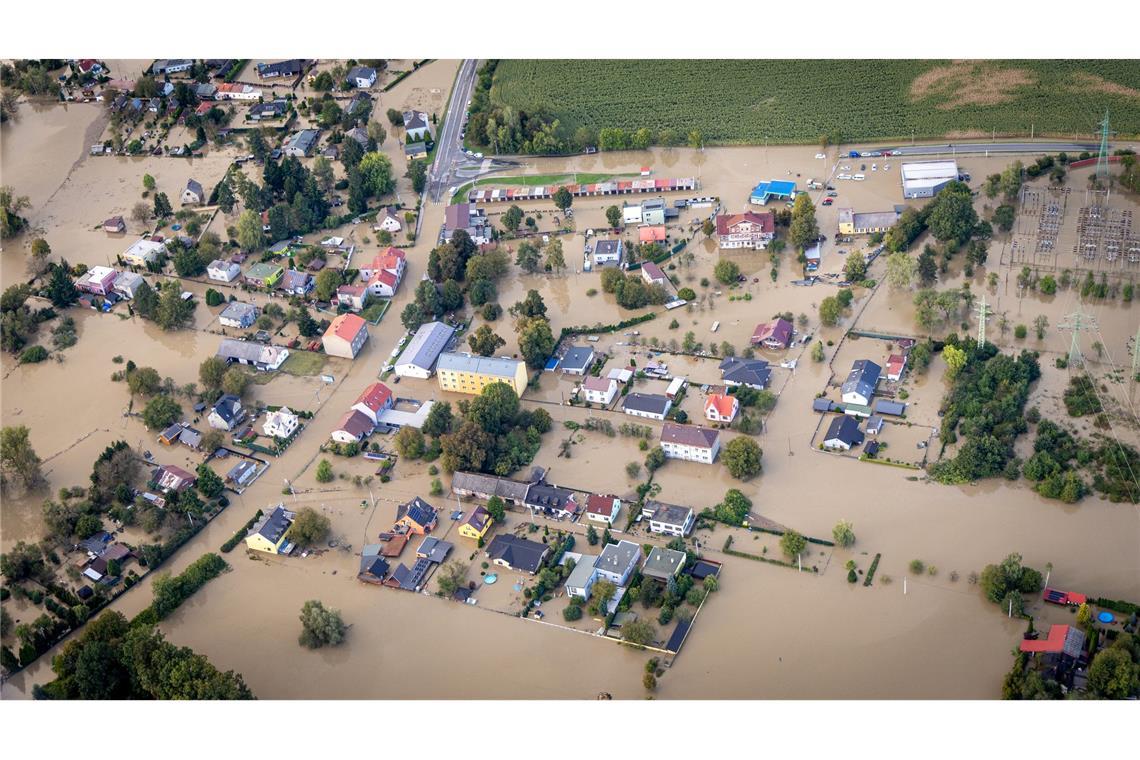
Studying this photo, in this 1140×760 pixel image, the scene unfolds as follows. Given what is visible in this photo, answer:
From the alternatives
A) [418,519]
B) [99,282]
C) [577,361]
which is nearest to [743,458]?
[577,361]

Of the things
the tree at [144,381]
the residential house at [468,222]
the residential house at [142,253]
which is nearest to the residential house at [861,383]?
the residential house at [468,222]

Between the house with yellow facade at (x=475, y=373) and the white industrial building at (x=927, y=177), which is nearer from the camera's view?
the house with yellow facade at (x=475, y=373)

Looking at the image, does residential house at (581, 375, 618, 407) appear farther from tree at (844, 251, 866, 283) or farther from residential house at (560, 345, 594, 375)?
tree at (844, 251, 866, 283)

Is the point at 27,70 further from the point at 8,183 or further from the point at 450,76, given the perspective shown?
the point at 450,76

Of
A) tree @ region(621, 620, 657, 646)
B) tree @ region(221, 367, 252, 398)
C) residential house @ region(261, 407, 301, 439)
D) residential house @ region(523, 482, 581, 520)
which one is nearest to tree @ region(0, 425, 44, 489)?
tree @ region(221, 367, 252, 398)

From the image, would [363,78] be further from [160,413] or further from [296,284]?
[160,413]

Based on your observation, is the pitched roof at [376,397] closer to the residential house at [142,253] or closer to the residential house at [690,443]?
the residential house at [690,443]
